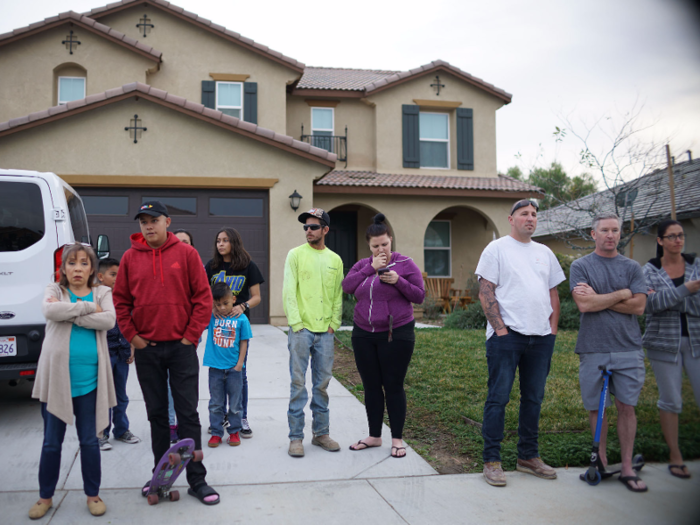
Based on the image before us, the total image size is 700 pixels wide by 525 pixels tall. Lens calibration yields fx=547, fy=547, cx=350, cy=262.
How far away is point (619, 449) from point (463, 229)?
43.8ft

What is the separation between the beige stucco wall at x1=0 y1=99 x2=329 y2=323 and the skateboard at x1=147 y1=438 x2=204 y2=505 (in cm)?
801

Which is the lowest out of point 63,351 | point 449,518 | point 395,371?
point 449,518

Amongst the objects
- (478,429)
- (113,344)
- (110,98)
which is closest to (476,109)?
(110,98)

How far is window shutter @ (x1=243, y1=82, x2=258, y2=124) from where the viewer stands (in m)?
14.3

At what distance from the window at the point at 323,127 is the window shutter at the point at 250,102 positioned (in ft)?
6.06

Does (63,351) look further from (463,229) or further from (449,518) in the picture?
(463,229)

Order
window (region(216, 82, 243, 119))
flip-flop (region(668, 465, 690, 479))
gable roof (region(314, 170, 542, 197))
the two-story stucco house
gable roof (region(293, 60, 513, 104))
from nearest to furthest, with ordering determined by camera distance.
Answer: flip-flop (region(668, 465, 690, 479)) → the two-story stucco house → gable roof (region(314, 170, 542, 197)) → window (region(216, 82, 243, 119)) → gable roof (region(293, 60, 513, 104))

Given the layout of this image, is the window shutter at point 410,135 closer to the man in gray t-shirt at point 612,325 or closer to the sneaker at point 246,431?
the sneaker at point 246,431

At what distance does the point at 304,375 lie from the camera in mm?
4582

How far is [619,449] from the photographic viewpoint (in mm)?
4090

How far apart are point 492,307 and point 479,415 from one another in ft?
6.31

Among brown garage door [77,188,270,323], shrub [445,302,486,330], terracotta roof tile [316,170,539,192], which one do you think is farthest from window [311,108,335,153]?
shrub [445,302,486,330]

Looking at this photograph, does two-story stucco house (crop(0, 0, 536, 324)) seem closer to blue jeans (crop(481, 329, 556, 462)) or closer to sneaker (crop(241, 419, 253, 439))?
sneaker (crop(241, 419, 253, 439))

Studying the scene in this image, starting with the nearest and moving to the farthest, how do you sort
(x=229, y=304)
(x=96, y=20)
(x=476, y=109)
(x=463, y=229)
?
1. (x=229, y=304)
2. (x=96, y=20)
3. (x=476, y=109)
4. (x=463, y=229)
